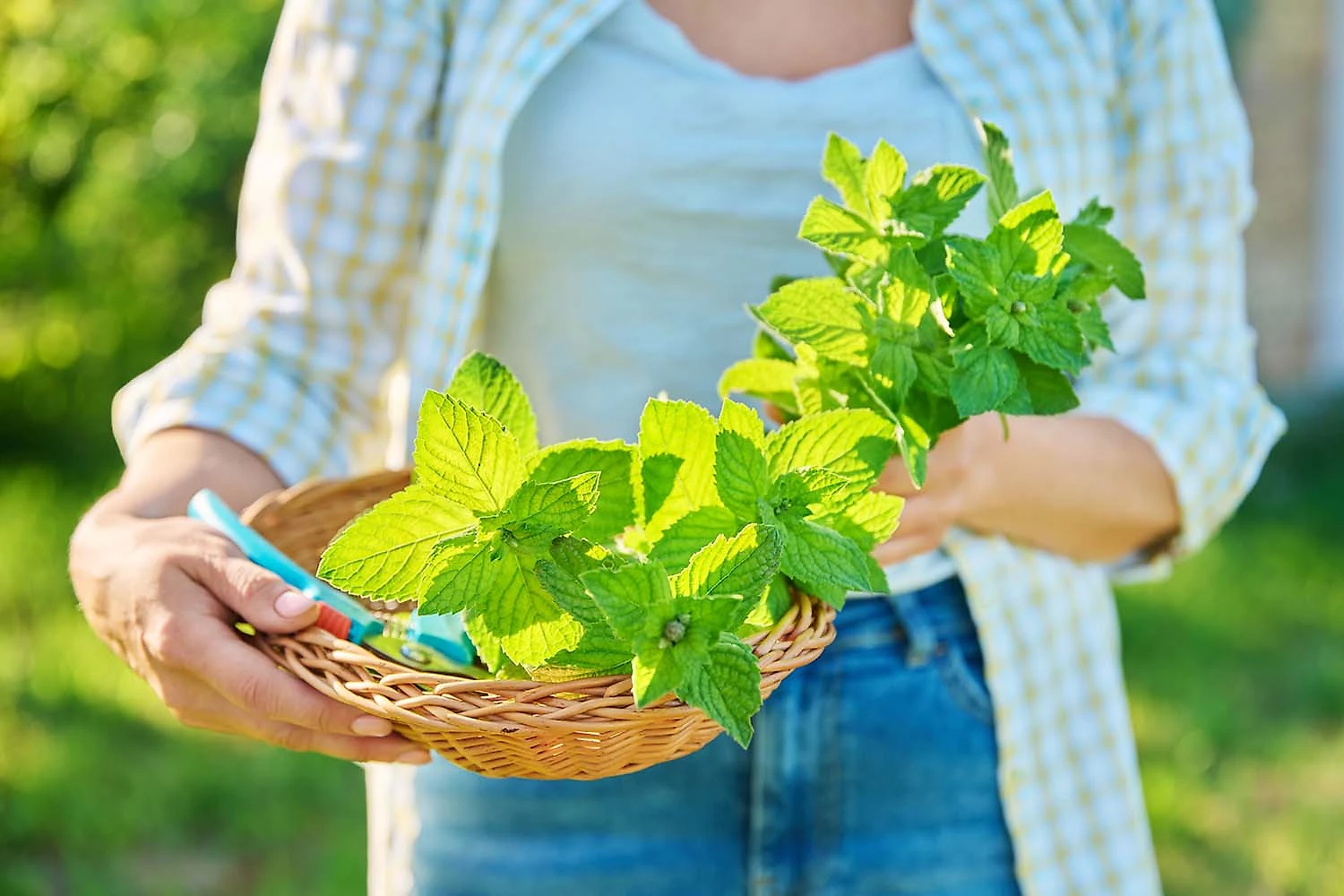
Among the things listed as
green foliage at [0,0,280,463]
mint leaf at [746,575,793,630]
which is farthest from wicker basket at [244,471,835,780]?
green foliage at [0,0,280,463]

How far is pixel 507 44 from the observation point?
1.17m

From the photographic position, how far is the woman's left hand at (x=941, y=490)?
→ 1020mm

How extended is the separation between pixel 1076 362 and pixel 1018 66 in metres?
0.44

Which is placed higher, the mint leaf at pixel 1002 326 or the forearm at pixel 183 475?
the mint leaf at pixel 1002 326

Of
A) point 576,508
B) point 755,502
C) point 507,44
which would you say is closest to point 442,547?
point 576,508

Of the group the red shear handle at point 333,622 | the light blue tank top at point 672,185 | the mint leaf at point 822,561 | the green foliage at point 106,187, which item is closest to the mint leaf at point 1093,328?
the mint leaf at point 822,561

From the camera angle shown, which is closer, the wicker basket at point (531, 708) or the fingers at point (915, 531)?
the wicker basket at point (531, 708)

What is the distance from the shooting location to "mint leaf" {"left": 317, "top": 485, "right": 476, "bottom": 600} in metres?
0.82

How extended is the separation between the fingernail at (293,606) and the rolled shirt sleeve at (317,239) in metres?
0.31

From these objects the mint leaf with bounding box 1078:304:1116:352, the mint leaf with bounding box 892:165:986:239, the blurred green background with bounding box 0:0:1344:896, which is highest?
the mint leaf with bounding box 892:165:986:239

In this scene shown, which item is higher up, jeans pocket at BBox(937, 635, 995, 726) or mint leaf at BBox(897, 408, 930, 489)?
mint leaf at BBox(897, 408, 930, 489)

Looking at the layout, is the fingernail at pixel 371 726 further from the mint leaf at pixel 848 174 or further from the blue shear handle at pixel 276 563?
the mint leaf at pixel 848 174

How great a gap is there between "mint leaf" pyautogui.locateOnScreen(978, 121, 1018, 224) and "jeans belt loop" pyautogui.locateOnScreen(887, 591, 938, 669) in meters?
0.37

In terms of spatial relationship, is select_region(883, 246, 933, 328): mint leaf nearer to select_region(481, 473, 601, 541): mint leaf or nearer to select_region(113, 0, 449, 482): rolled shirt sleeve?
select_region(481, 473, 601, 541): mint leaf
